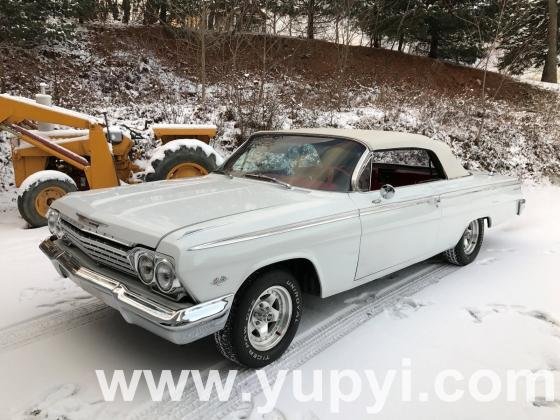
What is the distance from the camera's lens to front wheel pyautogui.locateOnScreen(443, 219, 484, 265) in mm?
5203

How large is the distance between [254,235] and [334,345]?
1.21 m

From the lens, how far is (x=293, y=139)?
4273mm

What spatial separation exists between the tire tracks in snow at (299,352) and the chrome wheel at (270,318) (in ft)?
0.57

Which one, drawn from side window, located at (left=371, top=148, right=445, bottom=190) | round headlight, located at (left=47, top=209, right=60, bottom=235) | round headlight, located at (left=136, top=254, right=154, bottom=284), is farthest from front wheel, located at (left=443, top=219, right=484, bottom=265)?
round headlight, located at (left=47, top=209, right=60, bottom=235)

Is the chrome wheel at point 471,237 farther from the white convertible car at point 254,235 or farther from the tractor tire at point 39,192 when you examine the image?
the tractor tire at point 39,192

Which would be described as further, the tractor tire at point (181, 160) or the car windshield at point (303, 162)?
the tractor tire at point (181, 160)

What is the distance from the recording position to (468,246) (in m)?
5.43

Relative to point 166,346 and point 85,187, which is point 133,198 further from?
point 85,187

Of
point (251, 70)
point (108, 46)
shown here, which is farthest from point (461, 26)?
point (108, 46)

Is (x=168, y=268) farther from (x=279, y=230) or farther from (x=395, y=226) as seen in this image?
(x=395, y=226)

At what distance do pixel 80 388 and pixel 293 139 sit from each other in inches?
105

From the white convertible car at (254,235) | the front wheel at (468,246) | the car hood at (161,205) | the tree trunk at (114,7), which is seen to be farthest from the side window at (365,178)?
the tree trunk at (114,7)

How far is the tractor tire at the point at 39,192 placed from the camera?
618 cm

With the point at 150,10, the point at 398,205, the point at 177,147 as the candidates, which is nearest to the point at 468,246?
the point at 398,205
